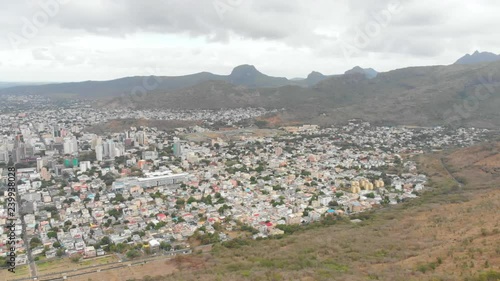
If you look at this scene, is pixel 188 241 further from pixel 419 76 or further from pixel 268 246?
pixel 419 76

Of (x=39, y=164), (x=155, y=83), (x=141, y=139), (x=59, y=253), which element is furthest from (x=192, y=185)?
(x=155, y=83)

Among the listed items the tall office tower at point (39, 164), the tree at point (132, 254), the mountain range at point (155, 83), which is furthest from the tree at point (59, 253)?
the mountain range at point (155, 83)

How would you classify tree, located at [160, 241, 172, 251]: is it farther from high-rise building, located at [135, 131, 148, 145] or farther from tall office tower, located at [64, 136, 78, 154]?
high-rise building, located at [135, 131, 148, 145]

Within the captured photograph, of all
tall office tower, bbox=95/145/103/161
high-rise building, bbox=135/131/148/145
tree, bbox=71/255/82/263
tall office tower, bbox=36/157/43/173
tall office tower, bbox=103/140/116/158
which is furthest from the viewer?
high-rise building, bbox=135/131/148/145

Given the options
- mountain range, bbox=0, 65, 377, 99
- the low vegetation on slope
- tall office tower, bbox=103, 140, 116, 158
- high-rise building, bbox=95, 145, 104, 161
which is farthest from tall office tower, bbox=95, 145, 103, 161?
mountain range, bbox=0, 65, 377, 99

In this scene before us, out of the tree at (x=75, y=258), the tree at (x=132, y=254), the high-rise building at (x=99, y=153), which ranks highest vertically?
the high-rise building at (x=99, y=153)

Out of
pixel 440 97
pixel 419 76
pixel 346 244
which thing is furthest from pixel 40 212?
pixel 419 76

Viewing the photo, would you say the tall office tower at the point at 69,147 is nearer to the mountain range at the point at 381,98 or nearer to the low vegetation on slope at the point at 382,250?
the low vegetation on slope at the point at 382,250
